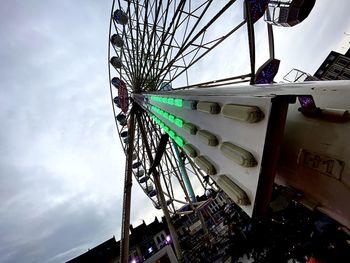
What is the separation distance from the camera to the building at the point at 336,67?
3609cm

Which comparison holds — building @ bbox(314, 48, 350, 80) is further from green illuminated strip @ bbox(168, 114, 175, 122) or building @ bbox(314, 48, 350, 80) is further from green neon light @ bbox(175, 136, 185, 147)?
green neon light @ bbox(175, 136, 185, 147)

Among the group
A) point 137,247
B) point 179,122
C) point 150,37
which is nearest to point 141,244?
point 137,247

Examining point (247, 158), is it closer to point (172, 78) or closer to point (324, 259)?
point (324, 259)

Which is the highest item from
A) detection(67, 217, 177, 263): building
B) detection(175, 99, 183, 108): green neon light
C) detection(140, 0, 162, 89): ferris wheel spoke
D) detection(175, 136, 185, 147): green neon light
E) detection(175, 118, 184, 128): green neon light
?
detection(67, 217, 177, 263): building

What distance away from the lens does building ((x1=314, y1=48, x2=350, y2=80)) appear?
118 ft

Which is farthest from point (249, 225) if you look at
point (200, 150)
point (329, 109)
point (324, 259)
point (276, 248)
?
point (329, 109)

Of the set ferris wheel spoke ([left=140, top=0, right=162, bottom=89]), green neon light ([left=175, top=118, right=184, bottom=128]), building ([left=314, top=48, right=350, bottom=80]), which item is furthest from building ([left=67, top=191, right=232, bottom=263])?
building ([left=314, top=48, right=350, bottom=80])

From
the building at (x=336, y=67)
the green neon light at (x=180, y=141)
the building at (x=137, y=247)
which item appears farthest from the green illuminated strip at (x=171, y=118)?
the building at (x=336, y=67)

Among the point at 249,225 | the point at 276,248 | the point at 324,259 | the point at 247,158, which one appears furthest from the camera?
the point at 249,225

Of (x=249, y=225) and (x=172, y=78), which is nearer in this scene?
(x=249, y=225)

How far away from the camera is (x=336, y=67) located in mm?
A: 37875

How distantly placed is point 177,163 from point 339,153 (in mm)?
11369

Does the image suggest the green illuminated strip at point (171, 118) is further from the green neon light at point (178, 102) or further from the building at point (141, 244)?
the building at point (141, 244)

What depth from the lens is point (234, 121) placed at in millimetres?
1901
